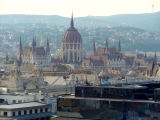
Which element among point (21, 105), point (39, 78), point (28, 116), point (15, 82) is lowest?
point (28, 116)

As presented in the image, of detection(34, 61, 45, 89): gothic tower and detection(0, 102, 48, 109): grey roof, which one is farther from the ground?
detection(34, 61, 45, 89): gothic tower

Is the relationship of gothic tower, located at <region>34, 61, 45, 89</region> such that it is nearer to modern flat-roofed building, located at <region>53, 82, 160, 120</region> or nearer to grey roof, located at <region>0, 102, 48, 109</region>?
grey roof, located at <region>0, 102, 48, 109</region>

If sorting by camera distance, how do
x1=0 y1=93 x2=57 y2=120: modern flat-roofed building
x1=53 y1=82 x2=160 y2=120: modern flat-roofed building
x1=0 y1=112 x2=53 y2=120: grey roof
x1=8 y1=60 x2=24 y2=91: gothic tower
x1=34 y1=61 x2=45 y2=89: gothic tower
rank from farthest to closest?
x1=34 y1=61 x2=45 y2=89: gothic tower → x1=8 y1=60 x2=24 y2=91: gothic tower → x1=0 y1=93 x2=57 y2=120: modern flat-roofed building → x1=0 y1=112 x2=53 y2=120: grey roof → x1=53 y1=82 x2=160 y2=120: modern flat-roofed building

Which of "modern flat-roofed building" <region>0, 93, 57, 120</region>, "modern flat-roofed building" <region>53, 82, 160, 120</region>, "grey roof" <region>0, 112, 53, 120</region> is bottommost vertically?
"grey roof" <region>0, 112, 53, 120</region>

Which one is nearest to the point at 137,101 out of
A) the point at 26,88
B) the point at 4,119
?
the point at 4,119

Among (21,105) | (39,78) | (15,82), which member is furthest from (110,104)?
(39,78)

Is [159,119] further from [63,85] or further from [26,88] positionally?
[63,85]

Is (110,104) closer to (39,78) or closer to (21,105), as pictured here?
(21,105)

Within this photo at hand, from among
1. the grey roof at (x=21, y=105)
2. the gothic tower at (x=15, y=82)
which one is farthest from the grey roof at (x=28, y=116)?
the gothic tower at (x=15, y=82)

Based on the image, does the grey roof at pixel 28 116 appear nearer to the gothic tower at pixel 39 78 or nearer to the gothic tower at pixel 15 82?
Result: the gothic tower at pixel 15 82

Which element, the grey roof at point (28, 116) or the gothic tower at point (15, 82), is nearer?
the grey roof at point (28, 116)

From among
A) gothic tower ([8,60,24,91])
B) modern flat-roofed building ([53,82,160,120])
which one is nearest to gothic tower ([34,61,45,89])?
gothic tower ([8,60,24,91])
